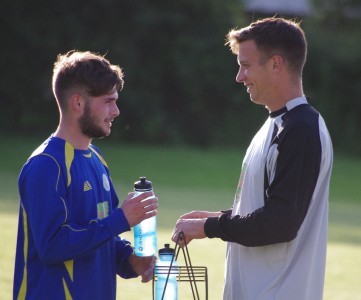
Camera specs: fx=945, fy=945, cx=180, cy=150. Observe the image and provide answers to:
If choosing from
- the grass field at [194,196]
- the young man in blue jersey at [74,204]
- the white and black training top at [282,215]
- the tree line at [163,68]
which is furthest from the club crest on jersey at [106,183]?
the tree line at [163,68]

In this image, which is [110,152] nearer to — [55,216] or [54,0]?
[54,0]

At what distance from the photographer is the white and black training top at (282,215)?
14.6 ft

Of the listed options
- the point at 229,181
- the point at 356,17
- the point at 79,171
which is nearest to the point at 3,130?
the point at 229,181

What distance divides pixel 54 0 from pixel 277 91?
27.4 metres

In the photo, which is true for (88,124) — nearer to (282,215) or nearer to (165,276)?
(165,276)

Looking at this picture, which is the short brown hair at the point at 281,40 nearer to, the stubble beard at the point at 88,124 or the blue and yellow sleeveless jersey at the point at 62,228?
the stubble beard at the point at 88,124

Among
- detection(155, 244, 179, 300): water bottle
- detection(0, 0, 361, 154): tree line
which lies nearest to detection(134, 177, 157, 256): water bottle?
detection(155, 244, 179, 300): water bottle

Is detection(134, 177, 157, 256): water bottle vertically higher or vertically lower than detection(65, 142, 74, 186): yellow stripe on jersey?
lower

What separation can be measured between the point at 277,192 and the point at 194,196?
50.5 feet

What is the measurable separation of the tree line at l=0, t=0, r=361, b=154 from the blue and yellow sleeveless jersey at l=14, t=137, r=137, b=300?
25964mm

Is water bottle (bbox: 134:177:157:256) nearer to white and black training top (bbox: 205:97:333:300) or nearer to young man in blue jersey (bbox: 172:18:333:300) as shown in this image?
young man in blue jersey (bbox: 172:18:333:300)

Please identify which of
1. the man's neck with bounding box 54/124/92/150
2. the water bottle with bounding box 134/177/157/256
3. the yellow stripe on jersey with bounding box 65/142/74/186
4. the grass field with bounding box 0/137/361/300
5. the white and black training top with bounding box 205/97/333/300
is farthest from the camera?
the grass field with bounding box 0/137/361/300

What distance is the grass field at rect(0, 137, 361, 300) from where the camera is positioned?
10625mm

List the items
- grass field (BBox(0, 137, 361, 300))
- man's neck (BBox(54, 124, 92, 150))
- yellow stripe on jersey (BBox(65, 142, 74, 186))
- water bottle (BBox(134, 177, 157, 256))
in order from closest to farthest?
1. yellow stripe on jersey (BBox(65, 142, 74, 186))
2. man's neck (BBox(54, 124, 92, 150))
3. water bottle (BBox(134, 177, 157, 256))
4. grass field (BBox(0, 137, 361, 300))
